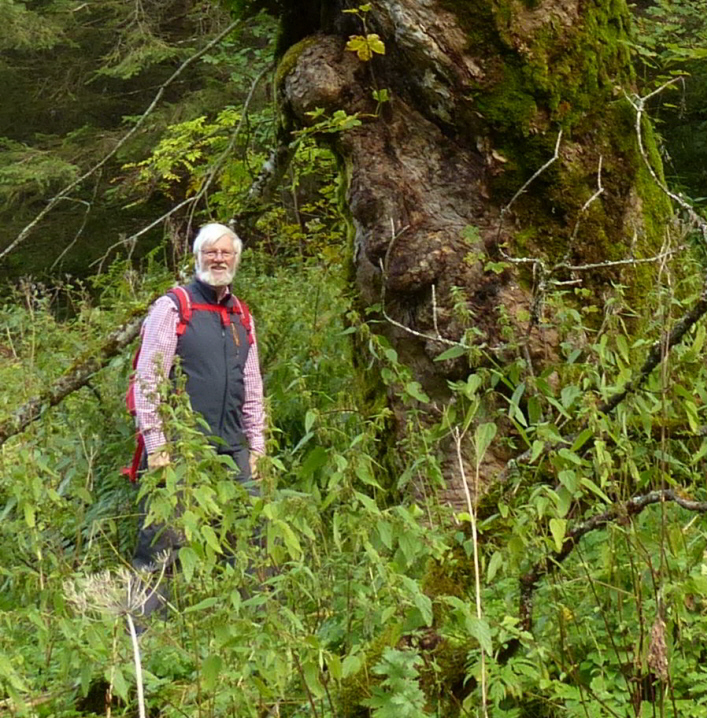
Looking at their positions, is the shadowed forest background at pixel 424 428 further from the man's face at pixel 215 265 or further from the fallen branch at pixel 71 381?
the man's face at pixel 215 265

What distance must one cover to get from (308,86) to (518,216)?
107cm

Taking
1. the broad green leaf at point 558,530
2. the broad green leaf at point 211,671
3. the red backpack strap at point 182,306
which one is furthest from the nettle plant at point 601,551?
the red backpack strap at point 182,306

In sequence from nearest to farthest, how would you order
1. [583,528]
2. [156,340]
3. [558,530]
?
[558,530], [583,528], [156,340]

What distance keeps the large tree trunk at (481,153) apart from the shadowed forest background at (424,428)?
0.01 metres

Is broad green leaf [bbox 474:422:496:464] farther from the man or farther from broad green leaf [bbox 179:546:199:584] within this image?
the man

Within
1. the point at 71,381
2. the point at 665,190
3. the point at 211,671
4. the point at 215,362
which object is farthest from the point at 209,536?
the point at 215,362

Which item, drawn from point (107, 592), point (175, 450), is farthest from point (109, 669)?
point (175, 450)

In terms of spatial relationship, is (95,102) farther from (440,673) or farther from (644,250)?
(440,673)

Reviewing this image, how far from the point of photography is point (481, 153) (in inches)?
167

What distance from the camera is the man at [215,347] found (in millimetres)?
4594

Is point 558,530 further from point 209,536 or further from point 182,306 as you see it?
point 182,306

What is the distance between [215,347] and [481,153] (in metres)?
1.53

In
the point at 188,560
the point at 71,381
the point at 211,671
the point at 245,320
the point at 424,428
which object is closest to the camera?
the point at 211,671

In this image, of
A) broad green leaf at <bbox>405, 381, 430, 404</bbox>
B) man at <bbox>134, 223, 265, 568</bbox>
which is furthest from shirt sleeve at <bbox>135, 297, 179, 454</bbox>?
broad green leaf at <bbox>405, 381, 430, 404</bbox>
